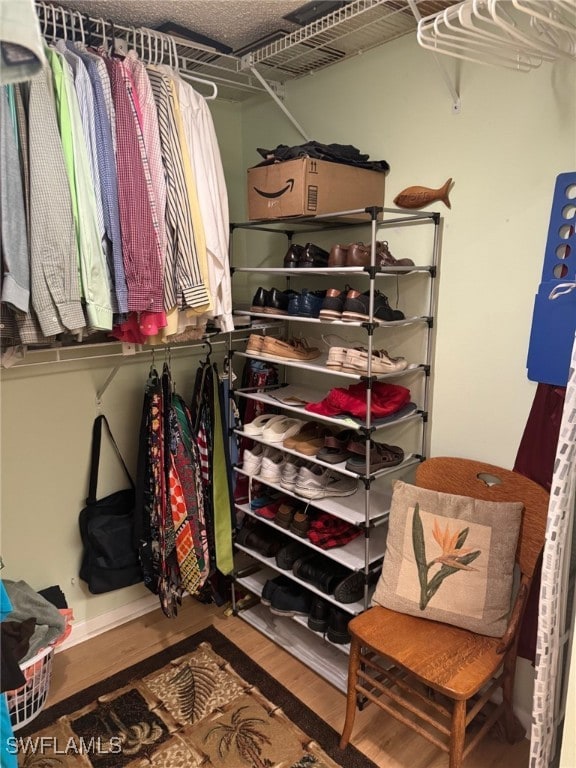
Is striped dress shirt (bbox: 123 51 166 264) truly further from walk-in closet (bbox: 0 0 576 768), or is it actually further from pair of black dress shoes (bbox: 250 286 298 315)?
pair of black dress shoes (bbox: 250 286 298 315)

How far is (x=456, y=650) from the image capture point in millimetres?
1458

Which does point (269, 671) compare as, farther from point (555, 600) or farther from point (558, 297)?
point (558, 297)

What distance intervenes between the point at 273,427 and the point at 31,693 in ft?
4.01

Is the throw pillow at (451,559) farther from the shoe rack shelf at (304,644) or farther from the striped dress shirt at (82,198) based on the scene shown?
the striped dress shirt at (82,198)

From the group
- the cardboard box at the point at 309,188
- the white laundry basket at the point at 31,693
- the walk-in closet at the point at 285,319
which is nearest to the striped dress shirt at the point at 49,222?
the walk-in closet at the point at 285,319

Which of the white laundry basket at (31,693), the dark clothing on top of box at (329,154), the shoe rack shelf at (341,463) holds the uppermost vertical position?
the dark clothing on top of box at (329,154)

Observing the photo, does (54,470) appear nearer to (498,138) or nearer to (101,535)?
(101,535)

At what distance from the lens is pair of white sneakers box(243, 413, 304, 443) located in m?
2.07

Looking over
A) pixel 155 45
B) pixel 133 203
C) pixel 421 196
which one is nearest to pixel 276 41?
pixel 155 45

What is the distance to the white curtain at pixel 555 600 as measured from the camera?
1.08m

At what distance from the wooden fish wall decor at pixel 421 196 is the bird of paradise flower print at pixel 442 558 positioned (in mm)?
1064

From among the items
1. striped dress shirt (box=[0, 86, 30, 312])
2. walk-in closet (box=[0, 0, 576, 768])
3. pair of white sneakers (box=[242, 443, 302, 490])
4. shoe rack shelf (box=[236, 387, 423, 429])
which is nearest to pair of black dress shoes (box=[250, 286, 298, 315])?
walk-in closet (box=[0, 0, 576, 768])

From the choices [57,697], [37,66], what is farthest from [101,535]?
[37,66]

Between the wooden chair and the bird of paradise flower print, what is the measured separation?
0.10 metres
